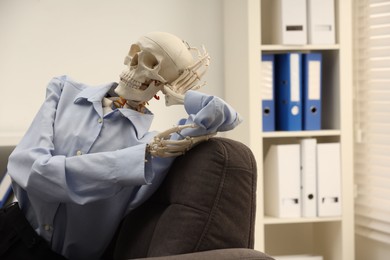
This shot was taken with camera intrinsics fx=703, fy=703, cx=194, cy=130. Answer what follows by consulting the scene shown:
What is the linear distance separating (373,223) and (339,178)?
277mm

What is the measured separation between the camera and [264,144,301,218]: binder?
131 inches

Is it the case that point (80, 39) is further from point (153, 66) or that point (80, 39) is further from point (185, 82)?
point (185, 82)

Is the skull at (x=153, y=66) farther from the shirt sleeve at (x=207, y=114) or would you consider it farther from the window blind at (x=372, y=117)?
the window blind at (x=372, y=117)

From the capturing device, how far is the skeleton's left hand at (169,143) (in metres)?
1.86

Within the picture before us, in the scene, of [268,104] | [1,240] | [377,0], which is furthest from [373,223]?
[1,240]

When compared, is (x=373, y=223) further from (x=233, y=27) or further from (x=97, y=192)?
(x=97, y=192)

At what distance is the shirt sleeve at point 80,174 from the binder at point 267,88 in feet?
5.11

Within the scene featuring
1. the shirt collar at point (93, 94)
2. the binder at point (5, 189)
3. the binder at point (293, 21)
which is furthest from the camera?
the binder at point (293, 21)

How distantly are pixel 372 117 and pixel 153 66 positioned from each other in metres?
1.63

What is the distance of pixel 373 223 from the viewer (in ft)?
11.1

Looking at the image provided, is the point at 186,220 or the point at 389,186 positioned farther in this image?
the point at 389,186

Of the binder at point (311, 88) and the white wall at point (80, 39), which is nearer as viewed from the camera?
the binder at point (311, 88)

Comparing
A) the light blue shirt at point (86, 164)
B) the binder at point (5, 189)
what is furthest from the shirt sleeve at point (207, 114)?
the binder at point (5, 189)

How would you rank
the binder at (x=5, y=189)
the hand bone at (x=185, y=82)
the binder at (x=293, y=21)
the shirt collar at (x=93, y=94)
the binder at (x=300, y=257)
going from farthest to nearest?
the binder at (x=300, y=257)
the binder at (x=293, y=21)
the binder at (x=5, y=189)
the shirt collar at (x=93, y=94)
the hand bone at (x=185, y=82)
